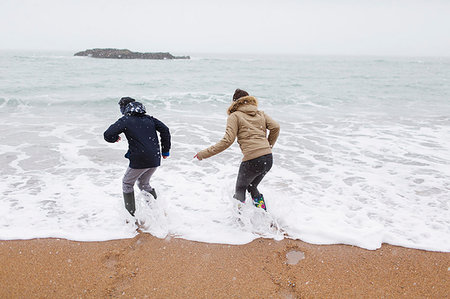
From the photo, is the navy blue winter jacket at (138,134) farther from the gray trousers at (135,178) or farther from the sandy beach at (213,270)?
the sandy beach at (213,270)

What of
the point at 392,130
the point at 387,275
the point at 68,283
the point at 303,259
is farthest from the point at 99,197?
the point at 392,130

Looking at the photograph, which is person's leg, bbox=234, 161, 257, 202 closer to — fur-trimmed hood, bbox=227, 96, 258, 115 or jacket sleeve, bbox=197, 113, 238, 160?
jacket sleeve, bbox=197, 113, 238, 160

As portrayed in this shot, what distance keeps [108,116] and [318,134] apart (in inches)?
330

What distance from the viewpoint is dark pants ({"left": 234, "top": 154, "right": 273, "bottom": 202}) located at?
363 centimetres

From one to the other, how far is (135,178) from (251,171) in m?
1.45

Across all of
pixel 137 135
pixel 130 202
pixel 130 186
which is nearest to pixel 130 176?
pixel 130 186

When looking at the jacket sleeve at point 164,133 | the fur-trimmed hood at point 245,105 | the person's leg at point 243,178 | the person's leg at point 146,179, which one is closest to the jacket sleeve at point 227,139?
the fur-trimmed hood at point 245,105

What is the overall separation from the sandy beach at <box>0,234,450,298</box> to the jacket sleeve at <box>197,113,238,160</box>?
1142 mm

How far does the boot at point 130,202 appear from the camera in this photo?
3961 mm

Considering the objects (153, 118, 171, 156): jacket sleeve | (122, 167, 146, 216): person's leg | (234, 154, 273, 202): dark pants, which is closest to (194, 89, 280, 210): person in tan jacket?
(234, 154, 273, 202): dark pants

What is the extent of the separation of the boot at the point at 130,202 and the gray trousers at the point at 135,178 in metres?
0.06

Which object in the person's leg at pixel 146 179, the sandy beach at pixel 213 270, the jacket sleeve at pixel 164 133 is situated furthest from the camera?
the person's leg at pixel 146 179

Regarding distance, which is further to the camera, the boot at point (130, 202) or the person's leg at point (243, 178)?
the boot at point (130, 202)

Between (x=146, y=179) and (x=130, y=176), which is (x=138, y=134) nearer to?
(x=130, y=176)
